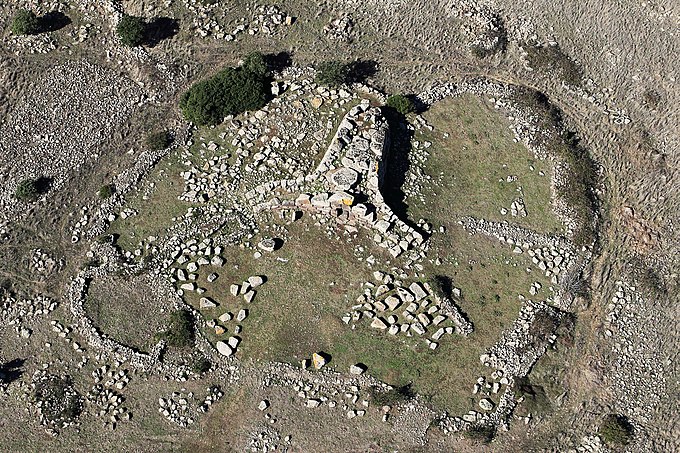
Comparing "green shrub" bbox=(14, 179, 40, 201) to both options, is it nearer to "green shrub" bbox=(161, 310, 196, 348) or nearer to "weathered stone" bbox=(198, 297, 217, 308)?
"green shrub" bbox=(161, 310, 196, 348)

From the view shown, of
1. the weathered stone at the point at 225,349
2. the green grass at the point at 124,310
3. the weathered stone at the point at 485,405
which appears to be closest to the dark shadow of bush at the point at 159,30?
the green grass at the point at 124,310

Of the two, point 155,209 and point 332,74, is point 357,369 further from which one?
point 332,74

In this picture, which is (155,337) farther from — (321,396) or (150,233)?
(321,396)

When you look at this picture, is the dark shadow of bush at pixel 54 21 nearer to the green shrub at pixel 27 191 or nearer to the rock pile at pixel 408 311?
the green shrub at pixel 27 191

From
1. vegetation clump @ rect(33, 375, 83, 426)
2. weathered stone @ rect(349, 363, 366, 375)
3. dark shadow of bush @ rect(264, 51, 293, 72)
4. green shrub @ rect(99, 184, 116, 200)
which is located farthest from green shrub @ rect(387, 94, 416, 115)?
vegetation clump @ rect(33, 375, 83, 426)

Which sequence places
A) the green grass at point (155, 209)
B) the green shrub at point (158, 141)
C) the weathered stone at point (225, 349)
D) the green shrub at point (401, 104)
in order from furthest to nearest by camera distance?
1. the green shrub at point (401, 104)
2. the green shrub at point (158, 141)
3. the green grass at point (155, 209)
4. the weathered stone at point (225, 349)

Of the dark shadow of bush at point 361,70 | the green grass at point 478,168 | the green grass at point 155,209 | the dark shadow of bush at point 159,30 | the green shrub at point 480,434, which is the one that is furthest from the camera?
the dark shadow of bush at point 159,30
